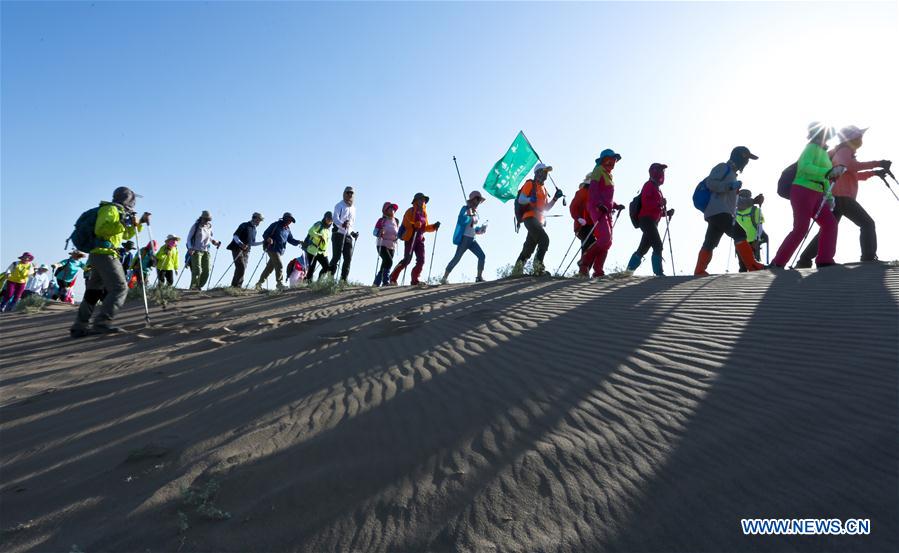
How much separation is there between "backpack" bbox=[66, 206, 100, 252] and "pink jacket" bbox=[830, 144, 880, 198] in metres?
9.67

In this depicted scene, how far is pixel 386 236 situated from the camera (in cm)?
1284

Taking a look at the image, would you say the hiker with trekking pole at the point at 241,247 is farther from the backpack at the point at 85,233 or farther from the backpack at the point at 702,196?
the backpack at the point at 702,196

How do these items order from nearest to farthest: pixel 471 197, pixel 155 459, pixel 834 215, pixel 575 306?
pixel 155 459 < pixel 575 306 < pixel 834 215 < pixel 471 197

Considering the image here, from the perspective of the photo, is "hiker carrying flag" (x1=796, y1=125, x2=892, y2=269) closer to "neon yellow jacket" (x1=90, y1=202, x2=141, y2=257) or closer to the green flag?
the green flag

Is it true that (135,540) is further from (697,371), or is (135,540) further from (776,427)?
(697,371)

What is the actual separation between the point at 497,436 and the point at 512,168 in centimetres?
1134

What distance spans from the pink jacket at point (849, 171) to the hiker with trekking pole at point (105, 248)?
938 cm

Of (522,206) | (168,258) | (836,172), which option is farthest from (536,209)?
(168,258)

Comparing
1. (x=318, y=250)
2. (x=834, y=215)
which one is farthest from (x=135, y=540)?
(x=318, y=250)

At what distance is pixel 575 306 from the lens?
21.1 feet

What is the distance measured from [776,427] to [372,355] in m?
3.24

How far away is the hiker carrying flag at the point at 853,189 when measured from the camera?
7.85 m

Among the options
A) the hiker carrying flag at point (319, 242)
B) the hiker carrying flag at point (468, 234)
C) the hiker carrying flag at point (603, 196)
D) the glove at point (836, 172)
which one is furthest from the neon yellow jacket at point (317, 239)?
the glove at point (836, 172)

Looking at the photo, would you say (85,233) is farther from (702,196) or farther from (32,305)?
(702,196)
